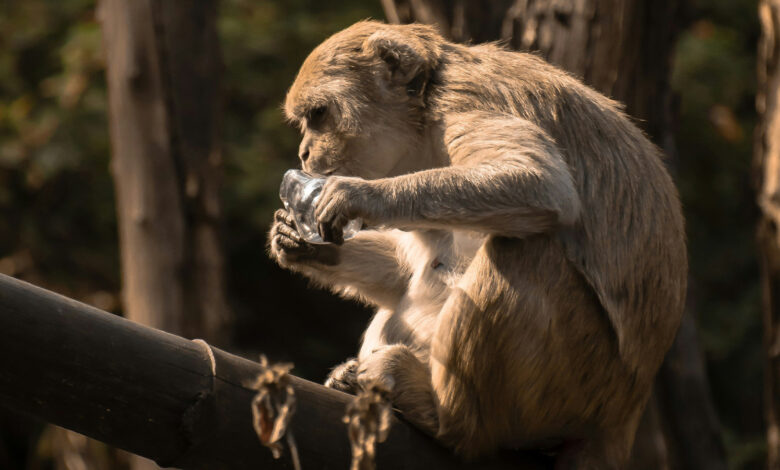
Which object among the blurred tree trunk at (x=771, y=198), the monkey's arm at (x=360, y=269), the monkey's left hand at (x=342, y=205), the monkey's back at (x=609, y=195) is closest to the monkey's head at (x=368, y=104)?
the monkey's back at (x=609, y=195)

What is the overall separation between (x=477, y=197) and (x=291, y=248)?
1199 millimetres

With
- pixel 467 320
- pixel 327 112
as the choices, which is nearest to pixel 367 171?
pixel 327 112

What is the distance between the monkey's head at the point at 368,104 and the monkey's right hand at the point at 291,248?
0.27 meters

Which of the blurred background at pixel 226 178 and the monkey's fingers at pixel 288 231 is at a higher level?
the monkey's fingers at pixel 288 231

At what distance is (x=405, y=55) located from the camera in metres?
4.58

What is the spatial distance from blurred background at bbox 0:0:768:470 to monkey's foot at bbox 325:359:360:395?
10.3 ft

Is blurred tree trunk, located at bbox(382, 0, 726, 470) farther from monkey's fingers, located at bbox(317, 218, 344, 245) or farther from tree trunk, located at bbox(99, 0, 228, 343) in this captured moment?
monkey's fingers, located at bbox(317, 218, 344, 245)

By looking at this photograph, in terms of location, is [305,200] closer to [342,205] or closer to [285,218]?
[342,205]

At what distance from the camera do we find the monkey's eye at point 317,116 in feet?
15.2

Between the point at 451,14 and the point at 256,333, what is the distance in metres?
6.67

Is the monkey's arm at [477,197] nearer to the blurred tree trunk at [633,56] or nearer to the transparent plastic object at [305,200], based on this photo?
the transparent plastic object at [305,200]

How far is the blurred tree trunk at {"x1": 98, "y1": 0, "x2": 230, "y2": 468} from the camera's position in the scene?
23.7 feet

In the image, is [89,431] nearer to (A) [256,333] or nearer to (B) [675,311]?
(B) [675,311]

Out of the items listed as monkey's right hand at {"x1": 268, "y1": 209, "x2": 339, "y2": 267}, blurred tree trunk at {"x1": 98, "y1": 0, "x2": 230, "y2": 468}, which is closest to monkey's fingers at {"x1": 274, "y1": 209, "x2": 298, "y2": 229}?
monkey's right hand at {"x1": 268, "y1": 209, "x2": 339, "y2": 267}
